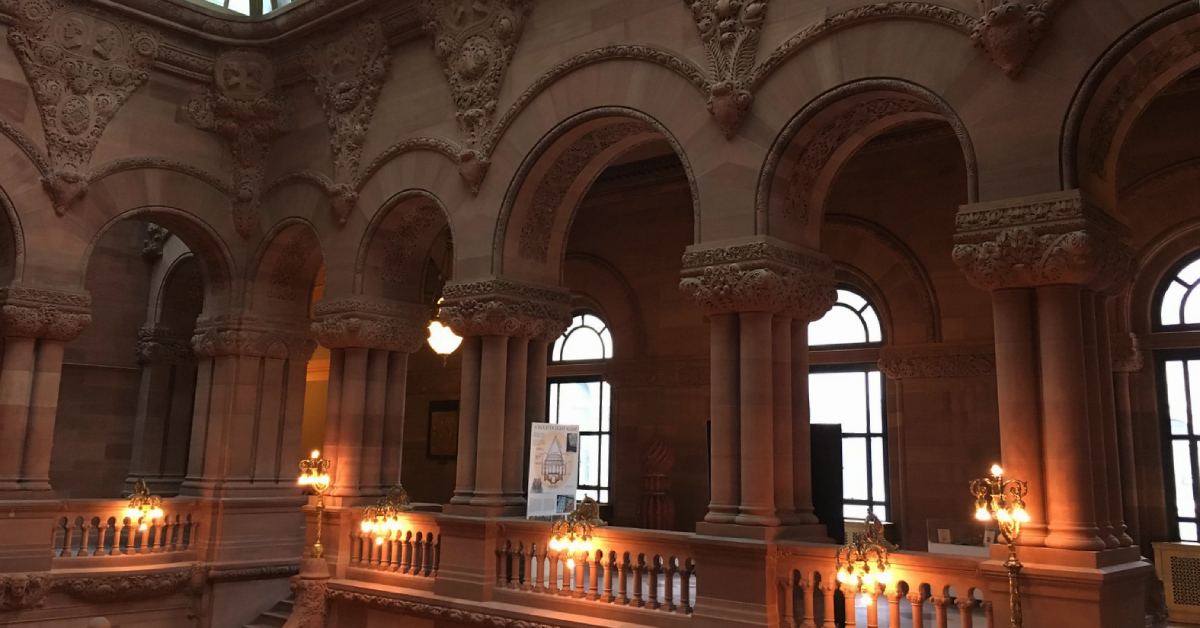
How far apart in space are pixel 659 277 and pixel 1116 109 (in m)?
8.22

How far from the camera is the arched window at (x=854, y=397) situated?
40.7ft

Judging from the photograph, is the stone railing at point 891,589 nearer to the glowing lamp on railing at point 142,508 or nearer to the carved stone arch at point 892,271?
the carved stone arch at point 892,271

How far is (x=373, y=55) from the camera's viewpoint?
11.8 m

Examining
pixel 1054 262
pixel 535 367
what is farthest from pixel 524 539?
pixel 1054 262

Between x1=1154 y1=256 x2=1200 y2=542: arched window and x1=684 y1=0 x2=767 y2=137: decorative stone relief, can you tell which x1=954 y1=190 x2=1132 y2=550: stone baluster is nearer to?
x1=684 y1=0 x2=767 y2=137: decorative stone relief

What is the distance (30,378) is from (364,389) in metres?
4.01

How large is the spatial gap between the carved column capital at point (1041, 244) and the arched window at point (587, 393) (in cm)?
854

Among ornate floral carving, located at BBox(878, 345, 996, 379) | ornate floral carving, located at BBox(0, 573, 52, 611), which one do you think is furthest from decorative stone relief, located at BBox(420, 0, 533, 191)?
ornate floral carving, located at BBox(0, 573, 52, 611)

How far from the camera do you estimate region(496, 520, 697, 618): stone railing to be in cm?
816

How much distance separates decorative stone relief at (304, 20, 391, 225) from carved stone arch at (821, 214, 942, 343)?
20.7ft

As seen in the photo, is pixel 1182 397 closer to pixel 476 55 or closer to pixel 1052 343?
pixel 1052 343

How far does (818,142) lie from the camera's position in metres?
8.27

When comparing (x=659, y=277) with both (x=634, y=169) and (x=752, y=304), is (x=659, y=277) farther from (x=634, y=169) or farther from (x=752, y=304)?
(x=752, y=304)

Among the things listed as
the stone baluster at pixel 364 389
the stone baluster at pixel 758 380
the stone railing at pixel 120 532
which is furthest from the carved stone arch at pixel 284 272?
the stone baluster at pixel 758 380
